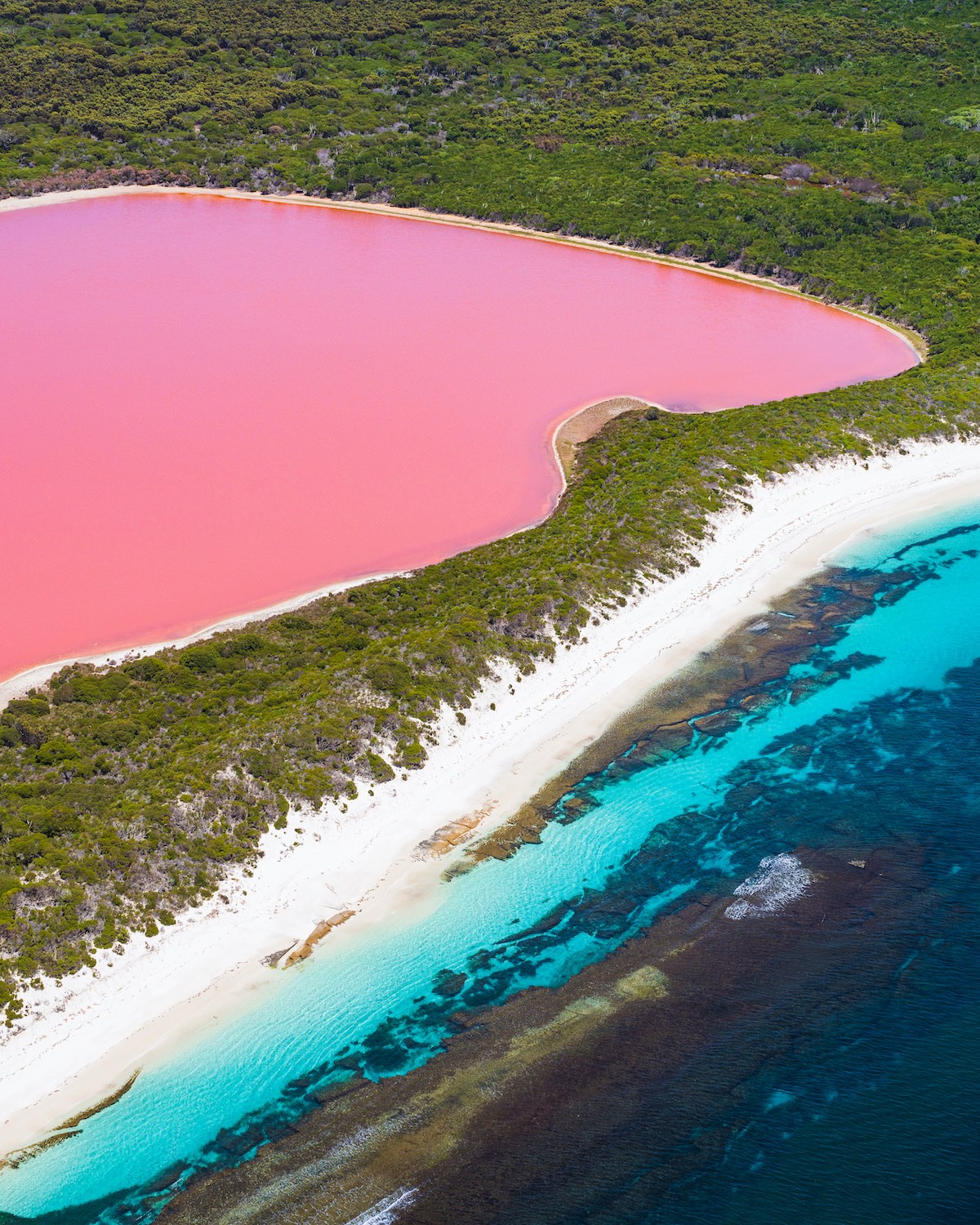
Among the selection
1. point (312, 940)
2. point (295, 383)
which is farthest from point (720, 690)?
point (295, 383)

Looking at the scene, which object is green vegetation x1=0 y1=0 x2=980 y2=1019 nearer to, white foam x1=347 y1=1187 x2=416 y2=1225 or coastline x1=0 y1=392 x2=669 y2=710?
coastline x1=0 y1=392 x2=669 y2=710

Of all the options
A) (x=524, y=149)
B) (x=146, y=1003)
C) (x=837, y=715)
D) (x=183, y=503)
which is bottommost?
(x=837, y=715)

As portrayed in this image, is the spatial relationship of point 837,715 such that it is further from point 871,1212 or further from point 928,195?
point 928,195

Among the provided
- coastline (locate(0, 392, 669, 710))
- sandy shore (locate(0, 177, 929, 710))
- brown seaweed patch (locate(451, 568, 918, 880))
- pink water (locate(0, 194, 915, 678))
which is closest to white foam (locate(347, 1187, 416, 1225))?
brown seaweed patch (locate(451, 568, 918, 880))

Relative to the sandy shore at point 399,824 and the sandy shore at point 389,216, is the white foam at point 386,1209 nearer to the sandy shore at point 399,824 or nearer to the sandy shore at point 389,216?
the sandy shore at point 399,824

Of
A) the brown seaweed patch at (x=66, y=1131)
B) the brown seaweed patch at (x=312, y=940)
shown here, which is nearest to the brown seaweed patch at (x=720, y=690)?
the brown seaweed patch at (x=312, y=940)

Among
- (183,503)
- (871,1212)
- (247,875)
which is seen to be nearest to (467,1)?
(183,503)
